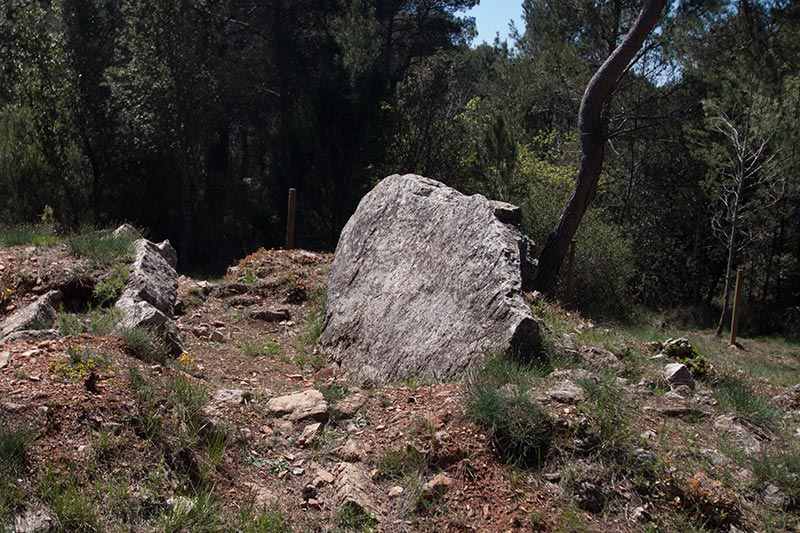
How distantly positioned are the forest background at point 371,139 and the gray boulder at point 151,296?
8.59 meters

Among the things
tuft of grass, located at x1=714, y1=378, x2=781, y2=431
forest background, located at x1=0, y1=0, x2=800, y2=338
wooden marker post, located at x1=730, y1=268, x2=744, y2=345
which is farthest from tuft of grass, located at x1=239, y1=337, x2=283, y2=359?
wooden marker post, located at x1=730, y1=268, x2=744, y2=345

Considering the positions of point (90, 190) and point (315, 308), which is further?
point (90, 190)

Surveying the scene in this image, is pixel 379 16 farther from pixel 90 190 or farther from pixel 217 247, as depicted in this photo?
pixel 90 190

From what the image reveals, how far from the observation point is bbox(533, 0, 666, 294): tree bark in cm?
928

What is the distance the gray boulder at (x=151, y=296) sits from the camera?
5398mm

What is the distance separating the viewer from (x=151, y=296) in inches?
258

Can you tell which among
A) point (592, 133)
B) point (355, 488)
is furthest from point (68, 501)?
point (592, 133)

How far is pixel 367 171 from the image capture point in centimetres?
1848

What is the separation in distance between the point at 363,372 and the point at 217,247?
16267 mm

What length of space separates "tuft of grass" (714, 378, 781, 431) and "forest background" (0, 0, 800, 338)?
863cm

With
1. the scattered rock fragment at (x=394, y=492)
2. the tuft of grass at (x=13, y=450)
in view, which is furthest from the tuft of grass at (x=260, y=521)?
the tuft of grass at (x=13, y=450)

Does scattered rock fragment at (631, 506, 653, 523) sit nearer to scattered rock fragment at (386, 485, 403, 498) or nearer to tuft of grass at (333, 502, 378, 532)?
scattered rock fragment at (386, 485, 403, 498)

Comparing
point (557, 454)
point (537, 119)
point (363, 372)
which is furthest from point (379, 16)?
point (557, 454)

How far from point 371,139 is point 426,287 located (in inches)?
523
